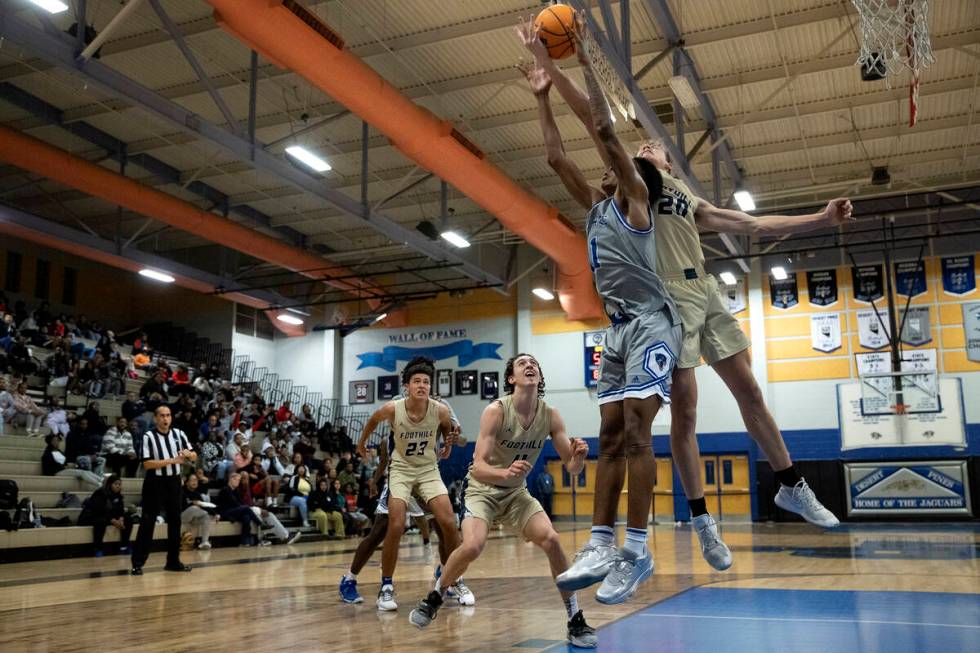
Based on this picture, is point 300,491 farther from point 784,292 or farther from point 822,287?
point 822,287

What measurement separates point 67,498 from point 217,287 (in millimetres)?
10375

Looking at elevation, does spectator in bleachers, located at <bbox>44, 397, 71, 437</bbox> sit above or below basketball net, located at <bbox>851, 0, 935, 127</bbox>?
below

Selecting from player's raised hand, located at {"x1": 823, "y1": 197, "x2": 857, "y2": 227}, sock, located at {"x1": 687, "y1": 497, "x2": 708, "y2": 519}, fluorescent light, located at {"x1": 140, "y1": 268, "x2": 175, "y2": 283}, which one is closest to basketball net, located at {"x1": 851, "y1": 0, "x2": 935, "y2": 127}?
player's raised hand, located at {"x1": 823, "y1": 197, "x2": 857, "y2": 227}

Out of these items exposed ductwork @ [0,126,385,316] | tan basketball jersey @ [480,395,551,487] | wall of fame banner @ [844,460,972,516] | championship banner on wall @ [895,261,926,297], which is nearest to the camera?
tan basketball jersey @ [480,395,551,487]

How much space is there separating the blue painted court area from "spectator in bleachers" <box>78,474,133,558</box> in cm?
931

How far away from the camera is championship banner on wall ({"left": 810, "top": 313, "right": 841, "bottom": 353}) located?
23453 mm

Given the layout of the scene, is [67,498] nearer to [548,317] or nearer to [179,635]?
[179,635]

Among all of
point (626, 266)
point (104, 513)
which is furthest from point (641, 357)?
point (104, 513)

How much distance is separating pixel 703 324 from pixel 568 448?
1746 mm

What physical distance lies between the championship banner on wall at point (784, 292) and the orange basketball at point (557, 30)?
69.0 feet

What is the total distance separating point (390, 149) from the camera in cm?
1942

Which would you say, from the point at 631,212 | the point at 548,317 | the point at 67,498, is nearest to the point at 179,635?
the point at 631,212

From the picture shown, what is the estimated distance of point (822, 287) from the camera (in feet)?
78.1

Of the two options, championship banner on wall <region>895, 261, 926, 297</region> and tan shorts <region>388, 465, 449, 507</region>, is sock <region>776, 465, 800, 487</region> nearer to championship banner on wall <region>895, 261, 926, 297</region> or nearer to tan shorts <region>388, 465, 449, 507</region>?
tan shorts <region>388, 465, 449, 507</region>
